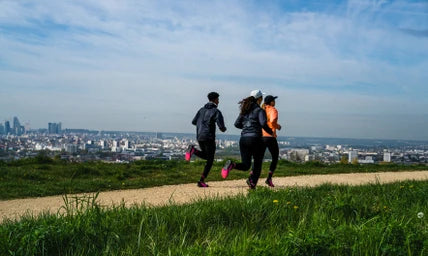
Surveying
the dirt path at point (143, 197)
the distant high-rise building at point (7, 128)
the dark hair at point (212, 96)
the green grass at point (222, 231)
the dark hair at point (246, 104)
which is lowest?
the dirt path at point (143, 197)

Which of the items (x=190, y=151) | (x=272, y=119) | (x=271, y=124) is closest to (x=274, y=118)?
(x=272, y=119)

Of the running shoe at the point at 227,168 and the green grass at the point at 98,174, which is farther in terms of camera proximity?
the green grass at the point at 98,174

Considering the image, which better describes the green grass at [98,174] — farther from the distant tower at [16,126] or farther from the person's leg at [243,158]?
the distant tower at [16,126]

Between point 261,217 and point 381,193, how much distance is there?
3380mm

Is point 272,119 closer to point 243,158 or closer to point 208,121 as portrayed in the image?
point 243,158

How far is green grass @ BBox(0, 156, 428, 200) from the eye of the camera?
10438 mm

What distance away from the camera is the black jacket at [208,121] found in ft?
35.0

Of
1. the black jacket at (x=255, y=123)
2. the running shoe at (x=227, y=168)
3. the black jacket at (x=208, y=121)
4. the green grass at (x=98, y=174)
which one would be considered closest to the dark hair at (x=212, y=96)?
the black jacket at (x=208, y=121)

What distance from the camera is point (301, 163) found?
61.6ft

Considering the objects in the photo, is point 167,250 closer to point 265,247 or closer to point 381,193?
point 265,247

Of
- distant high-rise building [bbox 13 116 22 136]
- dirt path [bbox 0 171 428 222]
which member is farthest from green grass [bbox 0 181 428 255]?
distant high-rise building [bbox 13 116 22 136]

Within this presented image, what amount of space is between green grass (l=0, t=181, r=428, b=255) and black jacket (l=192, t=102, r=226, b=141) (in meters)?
3.98

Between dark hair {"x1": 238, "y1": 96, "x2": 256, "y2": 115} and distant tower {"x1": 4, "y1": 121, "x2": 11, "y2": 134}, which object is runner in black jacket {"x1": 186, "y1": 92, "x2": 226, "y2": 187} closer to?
dark hair {"x1": 238, "y1": 96, "x2": 256, "y2": 115}

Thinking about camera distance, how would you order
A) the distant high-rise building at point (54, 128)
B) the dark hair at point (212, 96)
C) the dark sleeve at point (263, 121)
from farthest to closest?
1. the distant high-rise building at point (54, 128)
2. the dark hair at point (212, 96)
3. the dark sleeve at point (263, 121)
